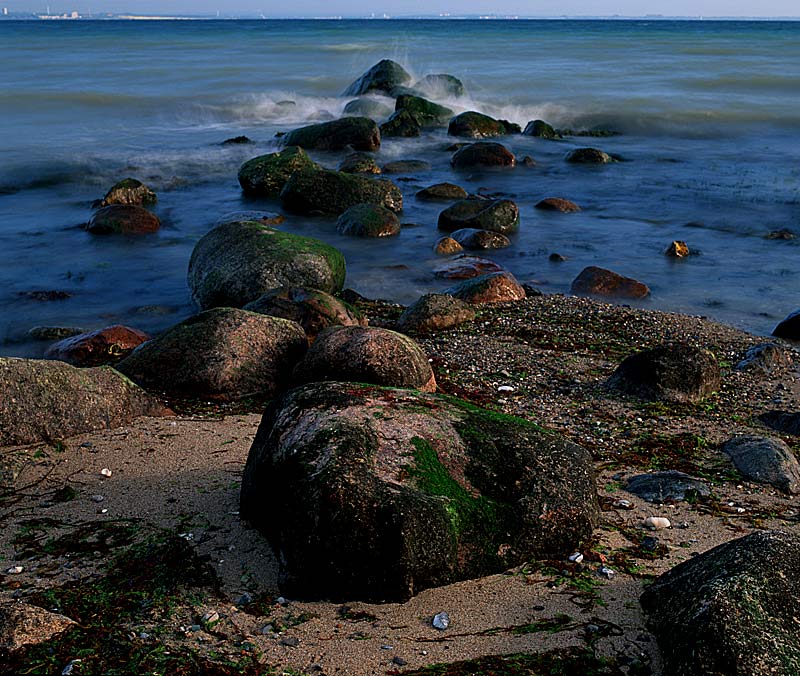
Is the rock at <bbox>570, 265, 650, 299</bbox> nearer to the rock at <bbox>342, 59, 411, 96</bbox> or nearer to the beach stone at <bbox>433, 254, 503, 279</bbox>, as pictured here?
the beach stone at <bbox>433, 254, 503, 279</bbox>

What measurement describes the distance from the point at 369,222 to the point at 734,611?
31.9 ft

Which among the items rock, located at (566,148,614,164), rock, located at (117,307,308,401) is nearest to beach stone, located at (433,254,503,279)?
rock, located at (117,307,308,401)

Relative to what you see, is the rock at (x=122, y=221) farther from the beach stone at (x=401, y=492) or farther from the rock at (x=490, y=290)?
the beach stone at (x=401, y=492)

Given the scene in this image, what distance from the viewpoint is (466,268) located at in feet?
34.8

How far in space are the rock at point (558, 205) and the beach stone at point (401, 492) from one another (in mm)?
10277

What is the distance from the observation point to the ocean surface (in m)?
10.3

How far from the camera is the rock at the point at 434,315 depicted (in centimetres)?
822

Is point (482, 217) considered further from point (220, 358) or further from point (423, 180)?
point (220, 358)

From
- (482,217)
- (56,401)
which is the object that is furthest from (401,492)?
(482,217)

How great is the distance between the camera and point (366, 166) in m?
17.3

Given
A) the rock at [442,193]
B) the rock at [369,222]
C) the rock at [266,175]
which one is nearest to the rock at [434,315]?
the rock at [369,222]

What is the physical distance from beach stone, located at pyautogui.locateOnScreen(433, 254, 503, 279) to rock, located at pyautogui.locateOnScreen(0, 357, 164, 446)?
5.28m

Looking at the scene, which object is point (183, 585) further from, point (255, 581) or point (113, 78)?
point (113, 78)

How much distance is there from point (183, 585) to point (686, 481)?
9.32 feet
